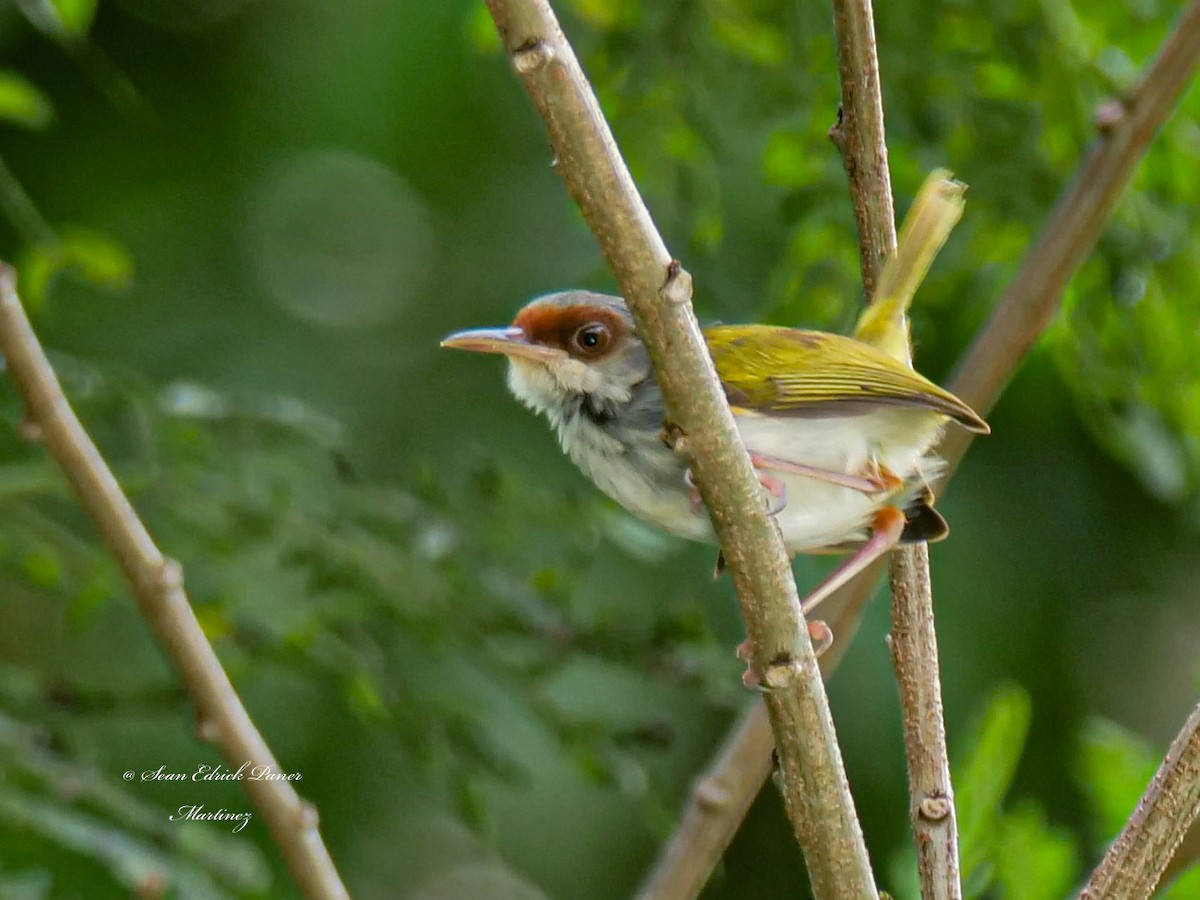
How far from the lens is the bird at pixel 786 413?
2.13 m

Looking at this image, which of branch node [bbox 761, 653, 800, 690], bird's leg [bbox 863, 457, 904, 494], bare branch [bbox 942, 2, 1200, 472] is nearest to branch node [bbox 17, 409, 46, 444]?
branch node [bbox 761, 653, 800, 690]

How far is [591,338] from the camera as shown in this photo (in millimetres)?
2232

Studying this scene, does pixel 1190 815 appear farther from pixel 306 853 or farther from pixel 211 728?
pixel 211 728

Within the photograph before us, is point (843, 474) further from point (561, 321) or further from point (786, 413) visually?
point (561, 321)

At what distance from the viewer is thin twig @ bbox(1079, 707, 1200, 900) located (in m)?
1.53

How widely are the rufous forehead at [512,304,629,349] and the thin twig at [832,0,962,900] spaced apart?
42 cm

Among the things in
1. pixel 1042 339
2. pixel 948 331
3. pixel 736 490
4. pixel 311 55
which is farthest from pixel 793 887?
pixel 736 490

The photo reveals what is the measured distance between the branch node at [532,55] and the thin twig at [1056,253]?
4.10 ft

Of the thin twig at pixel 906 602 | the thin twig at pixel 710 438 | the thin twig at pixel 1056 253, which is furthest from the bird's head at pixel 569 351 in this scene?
the thin twig at pixel 710 438

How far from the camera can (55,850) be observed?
11.1 feet

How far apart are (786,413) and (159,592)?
3.25ft

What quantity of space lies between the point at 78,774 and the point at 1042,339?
78.0 inches

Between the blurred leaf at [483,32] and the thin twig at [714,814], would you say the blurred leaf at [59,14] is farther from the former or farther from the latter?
the thin twig at [714,814]

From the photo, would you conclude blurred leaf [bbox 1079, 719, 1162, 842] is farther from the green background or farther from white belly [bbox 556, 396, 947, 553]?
white belly [bbox 556, 396, 947, 553]
